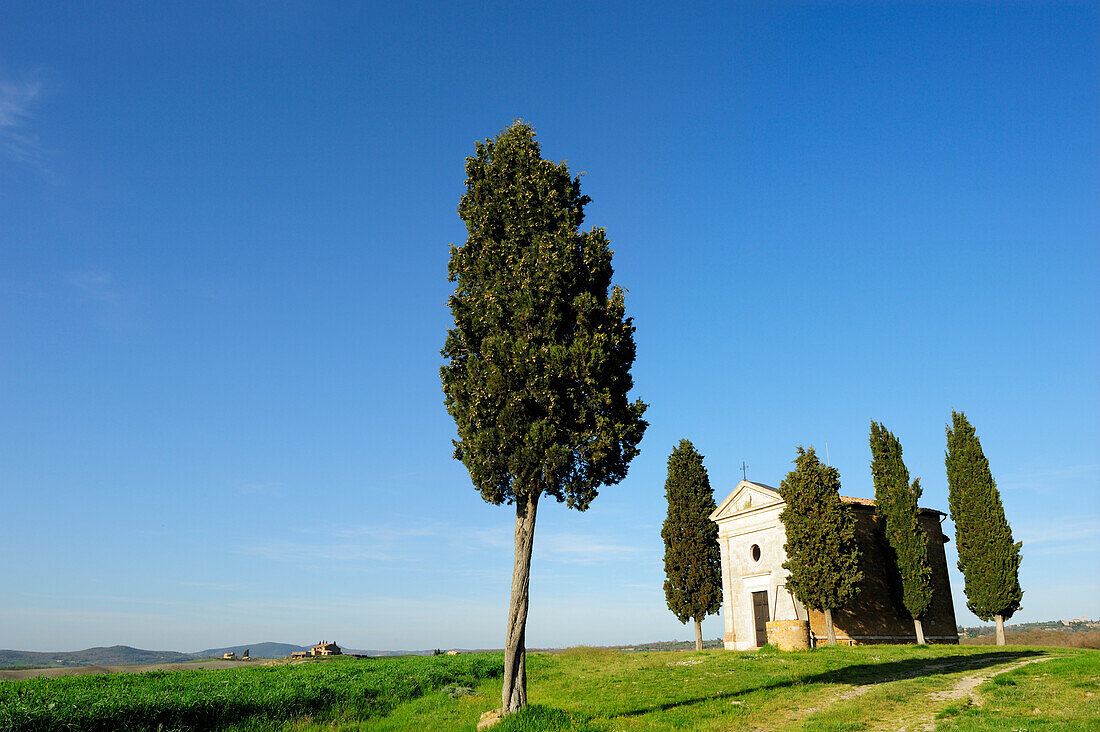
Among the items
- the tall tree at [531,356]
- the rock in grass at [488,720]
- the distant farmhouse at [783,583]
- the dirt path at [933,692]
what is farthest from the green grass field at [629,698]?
the distant farmhouse at [783,583]

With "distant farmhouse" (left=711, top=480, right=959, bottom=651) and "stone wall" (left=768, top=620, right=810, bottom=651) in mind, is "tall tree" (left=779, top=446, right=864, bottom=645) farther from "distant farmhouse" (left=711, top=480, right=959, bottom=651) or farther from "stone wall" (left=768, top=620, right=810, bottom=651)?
"stone wall" (left=768, top=620, right=810, bottom=651)

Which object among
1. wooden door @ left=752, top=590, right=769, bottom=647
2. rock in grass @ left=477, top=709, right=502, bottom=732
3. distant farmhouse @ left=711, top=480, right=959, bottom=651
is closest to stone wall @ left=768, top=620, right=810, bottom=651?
distant farmhouse @ left=711, top=480, right=959, bottom=651

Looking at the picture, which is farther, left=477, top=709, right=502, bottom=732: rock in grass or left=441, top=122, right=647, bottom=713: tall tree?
left=441, top=122, right=647, bottom=713: tall tree

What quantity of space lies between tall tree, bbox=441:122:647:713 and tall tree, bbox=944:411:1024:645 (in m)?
27.8

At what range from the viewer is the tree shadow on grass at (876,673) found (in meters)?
16.4

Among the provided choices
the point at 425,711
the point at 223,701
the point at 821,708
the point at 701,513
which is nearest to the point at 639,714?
the point at 821,708

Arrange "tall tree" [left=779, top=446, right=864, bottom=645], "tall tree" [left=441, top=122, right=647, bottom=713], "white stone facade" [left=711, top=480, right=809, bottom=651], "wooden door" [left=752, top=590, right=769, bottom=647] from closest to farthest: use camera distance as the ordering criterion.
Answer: "tall tree" [left=441, top=122, right=647, bottom=713]
"tall tree" [left=779, top=446, right=864, bottom=645]
"white stone facade" [left=711, top=480, right=809, bottom=651]
"wooden door" [left=752, top=590, right=769, bottom=647]

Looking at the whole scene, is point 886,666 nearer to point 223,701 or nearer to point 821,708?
point 821,708

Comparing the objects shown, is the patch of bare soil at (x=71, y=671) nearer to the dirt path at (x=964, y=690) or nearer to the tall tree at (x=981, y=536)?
the dirt path at (x=964, y=690)

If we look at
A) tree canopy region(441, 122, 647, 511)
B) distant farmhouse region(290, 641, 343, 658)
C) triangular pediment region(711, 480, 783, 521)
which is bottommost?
distant farmhouse region(290, 641, 343, 658)

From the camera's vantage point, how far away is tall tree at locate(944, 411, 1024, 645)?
32.4 m

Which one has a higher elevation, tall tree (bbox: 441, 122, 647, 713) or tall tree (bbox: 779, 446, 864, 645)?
tall tree (bbox: 441, 122, 647, 713)

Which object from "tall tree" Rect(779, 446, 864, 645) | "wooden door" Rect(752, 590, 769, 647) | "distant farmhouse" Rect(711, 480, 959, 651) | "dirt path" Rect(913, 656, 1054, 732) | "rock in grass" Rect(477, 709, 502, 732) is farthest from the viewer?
"wooden door" Rect(752, 590, 769, 647)

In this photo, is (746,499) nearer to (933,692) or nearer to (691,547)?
(691,547)
